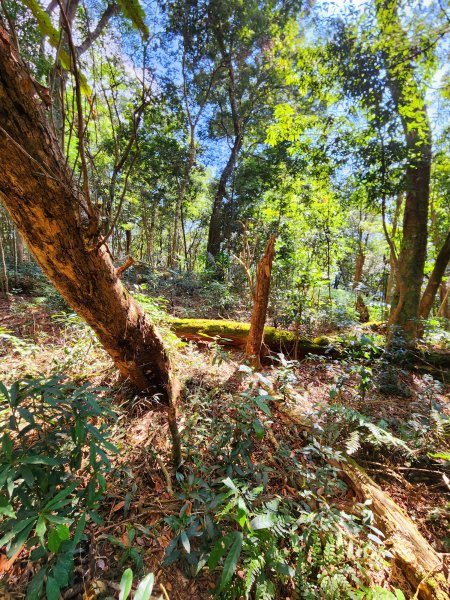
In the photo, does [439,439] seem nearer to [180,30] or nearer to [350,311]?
[350,311]

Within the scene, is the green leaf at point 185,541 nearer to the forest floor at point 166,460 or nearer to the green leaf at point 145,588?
the forest floor at point 166,460

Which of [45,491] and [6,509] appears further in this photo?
[45,491]

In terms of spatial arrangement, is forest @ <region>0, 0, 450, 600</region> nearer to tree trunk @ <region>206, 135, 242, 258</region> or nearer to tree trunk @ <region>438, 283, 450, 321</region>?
tree trunk @ <region>206, 135, 242, 258</region>

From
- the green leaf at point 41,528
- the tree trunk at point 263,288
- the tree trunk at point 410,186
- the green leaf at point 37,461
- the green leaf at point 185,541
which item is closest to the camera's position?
the green leaf at point 41,528

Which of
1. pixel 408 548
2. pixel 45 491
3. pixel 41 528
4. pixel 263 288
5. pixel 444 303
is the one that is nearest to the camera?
pixel 41 528

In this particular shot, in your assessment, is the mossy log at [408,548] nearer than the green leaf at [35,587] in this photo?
No

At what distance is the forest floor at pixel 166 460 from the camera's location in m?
1.45

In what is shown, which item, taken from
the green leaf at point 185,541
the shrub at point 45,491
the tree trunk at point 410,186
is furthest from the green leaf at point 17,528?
the tree trunk at point 410,186

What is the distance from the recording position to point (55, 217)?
66.0 inches

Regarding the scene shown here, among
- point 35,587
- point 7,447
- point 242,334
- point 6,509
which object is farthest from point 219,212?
point 35,587

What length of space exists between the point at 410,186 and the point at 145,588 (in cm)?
576

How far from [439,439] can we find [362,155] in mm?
4573

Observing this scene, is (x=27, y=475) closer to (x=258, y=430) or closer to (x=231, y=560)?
(x=231, y=560)

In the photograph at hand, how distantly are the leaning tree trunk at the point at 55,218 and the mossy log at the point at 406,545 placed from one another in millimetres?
1637
